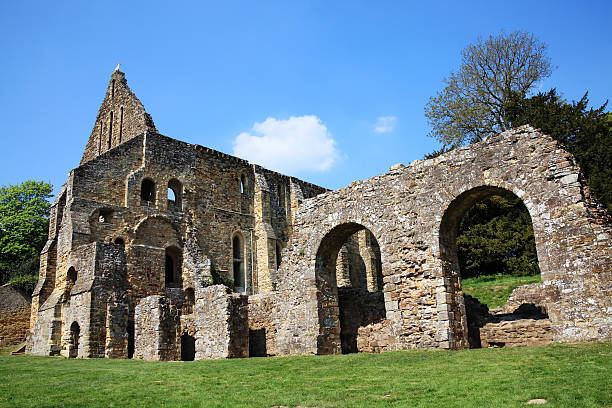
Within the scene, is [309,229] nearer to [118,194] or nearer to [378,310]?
[378,310]

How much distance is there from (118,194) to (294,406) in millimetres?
20170

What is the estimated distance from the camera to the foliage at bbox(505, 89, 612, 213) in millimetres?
26984

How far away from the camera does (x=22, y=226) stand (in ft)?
122

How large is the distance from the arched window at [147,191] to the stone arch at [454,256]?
17.0 metres

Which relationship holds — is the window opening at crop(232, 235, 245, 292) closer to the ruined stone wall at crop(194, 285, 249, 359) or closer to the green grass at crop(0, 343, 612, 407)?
the ruined stone wall at crop(194, 285, 249, 359)

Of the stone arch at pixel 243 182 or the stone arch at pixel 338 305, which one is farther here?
the stone arch at pixel 243 182

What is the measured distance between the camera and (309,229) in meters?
18.4

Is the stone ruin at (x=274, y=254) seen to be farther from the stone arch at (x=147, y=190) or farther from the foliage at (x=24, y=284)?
the foliage at (x=24, y=284)

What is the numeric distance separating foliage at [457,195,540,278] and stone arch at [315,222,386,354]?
13.2 metres

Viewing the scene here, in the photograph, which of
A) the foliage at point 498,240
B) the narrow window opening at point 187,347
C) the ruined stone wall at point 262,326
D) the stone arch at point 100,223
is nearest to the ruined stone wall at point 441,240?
the ruined stone wall at point 262,326

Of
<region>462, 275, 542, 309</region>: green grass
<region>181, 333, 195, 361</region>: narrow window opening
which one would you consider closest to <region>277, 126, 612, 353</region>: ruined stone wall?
<region>181, 333, 195, 361</region>: narrow window opening

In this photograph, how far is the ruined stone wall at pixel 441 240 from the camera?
40.3ft

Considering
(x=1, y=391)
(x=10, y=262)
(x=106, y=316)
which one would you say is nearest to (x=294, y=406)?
(x=1, y=391)

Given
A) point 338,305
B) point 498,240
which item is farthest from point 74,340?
point 498,240
